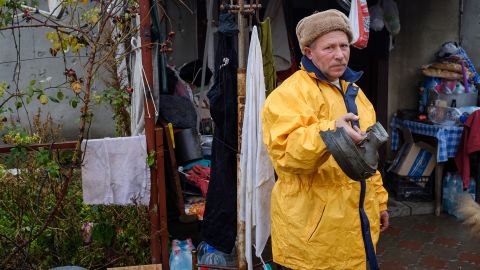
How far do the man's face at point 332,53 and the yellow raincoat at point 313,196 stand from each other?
63 mm

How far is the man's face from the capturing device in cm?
271

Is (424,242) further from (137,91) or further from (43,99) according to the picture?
(43,99)

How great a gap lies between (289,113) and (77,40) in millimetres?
2262

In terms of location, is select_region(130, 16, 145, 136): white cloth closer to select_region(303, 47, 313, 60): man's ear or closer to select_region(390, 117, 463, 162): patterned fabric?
select_region(303, 47, 313, 60): man's ear

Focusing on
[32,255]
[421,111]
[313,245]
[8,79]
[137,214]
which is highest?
[8,79]

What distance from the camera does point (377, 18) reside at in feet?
21.1

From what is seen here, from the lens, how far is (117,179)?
4.18 meters

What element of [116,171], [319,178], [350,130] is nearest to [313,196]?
[319,178]

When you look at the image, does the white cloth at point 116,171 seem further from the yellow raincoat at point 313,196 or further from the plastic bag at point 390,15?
the plastic bag at point 390,15

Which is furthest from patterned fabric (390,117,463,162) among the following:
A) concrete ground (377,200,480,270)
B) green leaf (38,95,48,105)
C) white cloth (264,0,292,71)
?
green leaf (38,95,48,105)

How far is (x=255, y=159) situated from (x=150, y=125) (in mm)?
1027

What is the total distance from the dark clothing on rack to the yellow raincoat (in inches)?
56.1

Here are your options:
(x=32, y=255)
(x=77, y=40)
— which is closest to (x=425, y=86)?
(x=77, y=40)

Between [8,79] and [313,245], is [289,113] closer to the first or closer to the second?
[313,245]
